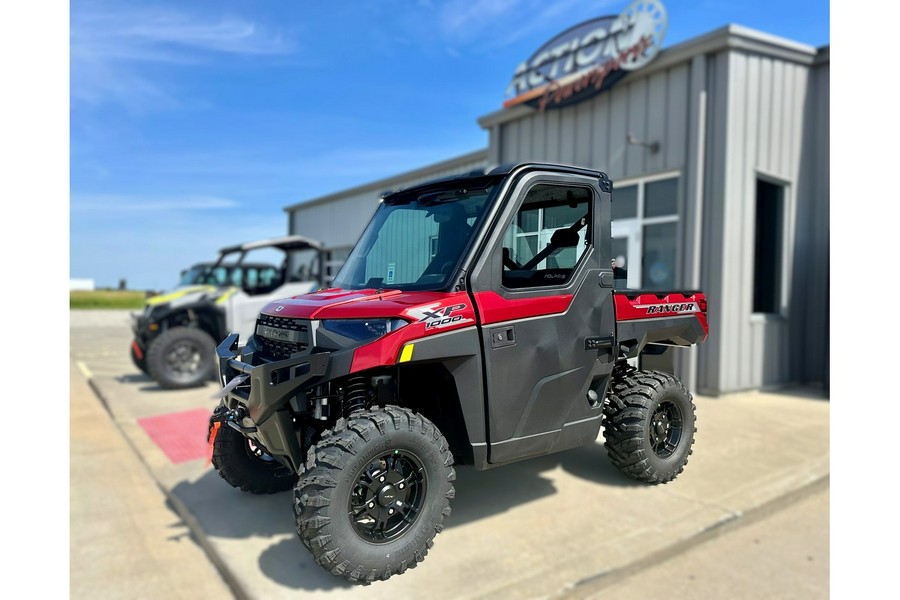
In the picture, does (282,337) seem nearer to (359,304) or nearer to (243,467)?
(359,304)

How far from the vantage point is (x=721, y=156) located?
10.1 feet

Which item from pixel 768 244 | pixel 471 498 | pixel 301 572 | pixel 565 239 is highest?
pixel 768 244

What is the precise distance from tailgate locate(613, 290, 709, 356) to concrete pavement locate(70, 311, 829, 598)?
215 millimetres

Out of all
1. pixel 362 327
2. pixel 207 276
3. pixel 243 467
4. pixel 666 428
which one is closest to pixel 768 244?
pixel 666 428

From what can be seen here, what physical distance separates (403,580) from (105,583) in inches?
231

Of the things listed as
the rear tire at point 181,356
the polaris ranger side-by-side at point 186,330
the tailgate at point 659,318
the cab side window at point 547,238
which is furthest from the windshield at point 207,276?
the tailgate at point 659,318

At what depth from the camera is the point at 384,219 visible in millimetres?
1437

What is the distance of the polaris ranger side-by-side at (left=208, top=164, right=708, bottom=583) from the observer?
3.55 ft

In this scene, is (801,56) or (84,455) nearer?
(801,56)

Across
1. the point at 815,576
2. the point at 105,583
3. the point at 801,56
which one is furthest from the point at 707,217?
the point at 105,583

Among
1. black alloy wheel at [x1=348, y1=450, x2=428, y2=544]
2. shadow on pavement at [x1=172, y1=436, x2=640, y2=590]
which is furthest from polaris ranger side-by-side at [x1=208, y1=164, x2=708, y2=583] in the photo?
shadow on pavement at [x1=172, y1=436, x2=640, y2=590]

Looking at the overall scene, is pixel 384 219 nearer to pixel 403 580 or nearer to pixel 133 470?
pixel 403 580

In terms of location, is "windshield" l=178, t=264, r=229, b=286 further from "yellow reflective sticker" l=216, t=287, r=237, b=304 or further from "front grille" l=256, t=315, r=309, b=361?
"front grille" l=256, t=315, r=309, b=361

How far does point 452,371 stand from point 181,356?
9.15 m
